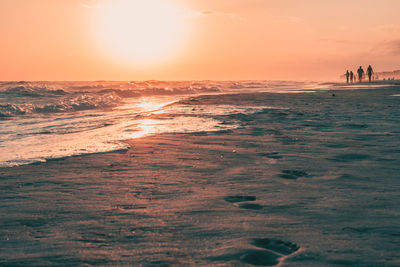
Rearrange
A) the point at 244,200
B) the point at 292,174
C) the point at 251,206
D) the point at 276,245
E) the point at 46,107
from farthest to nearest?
the point at 46,107
the point at 292,174
the point at 244,200
the point at 251,206
the point at 276,245

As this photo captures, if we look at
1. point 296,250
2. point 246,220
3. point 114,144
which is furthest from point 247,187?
point 114,144

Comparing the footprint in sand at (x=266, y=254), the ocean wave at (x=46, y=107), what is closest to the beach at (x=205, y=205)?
the footprint in sand at (x=266, y=254)

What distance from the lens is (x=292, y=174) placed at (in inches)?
151

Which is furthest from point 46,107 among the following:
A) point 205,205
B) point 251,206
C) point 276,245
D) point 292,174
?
point 276,245

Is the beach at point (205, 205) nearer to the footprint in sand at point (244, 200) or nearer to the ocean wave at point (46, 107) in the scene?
the footprint in sand at point (244, 200)

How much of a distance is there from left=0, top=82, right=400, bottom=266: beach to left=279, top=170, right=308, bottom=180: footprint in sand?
0.07 ft

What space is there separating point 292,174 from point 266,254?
189 cm

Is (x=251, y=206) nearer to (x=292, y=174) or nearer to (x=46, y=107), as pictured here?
(x=292, y=174)

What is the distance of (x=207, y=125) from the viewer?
777 cm

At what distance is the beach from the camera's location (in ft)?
6.83

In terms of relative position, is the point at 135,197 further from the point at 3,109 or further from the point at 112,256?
the point at 3,109

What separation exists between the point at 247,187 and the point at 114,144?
300 centimetres

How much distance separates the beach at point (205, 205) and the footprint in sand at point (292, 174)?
2 centimetres

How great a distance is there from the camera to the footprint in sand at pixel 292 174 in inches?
147
